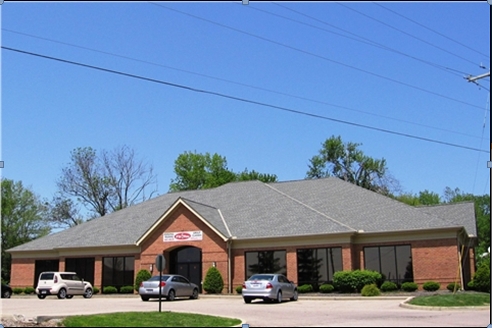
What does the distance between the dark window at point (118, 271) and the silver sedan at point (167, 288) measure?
8926 mm

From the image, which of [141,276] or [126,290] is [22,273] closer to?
[126,290]

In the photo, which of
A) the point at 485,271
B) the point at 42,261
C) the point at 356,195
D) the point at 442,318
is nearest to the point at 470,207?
the point at 356,195

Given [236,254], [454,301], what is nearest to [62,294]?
[236,254]

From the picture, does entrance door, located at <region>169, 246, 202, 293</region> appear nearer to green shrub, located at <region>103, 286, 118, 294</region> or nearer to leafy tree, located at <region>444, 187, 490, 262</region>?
green shrub, located at <region>103, 286, 118, 294</region>

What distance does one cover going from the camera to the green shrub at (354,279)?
33531mm

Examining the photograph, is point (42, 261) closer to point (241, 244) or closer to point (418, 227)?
point (241, 244)

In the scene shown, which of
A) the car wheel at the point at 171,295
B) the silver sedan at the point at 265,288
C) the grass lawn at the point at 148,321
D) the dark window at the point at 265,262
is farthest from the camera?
the dark window at the point at 265,262

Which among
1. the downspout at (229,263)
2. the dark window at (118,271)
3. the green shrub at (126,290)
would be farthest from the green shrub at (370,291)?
the dark window at (118,271)

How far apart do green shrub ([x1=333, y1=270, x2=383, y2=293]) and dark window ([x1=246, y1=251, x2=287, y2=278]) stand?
391 cm

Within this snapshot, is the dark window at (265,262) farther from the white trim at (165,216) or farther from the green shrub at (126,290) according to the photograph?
the green shrub at (126,290)

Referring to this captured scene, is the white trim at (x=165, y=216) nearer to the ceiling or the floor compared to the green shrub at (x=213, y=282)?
nearer to the ceiling

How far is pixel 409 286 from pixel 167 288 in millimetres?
13679

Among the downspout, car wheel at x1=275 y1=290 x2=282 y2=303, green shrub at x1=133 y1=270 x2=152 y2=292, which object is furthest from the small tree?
car wheel at x1=275 y1=290 x2=282 y2=303

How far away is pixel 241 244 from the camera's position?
124 feet
